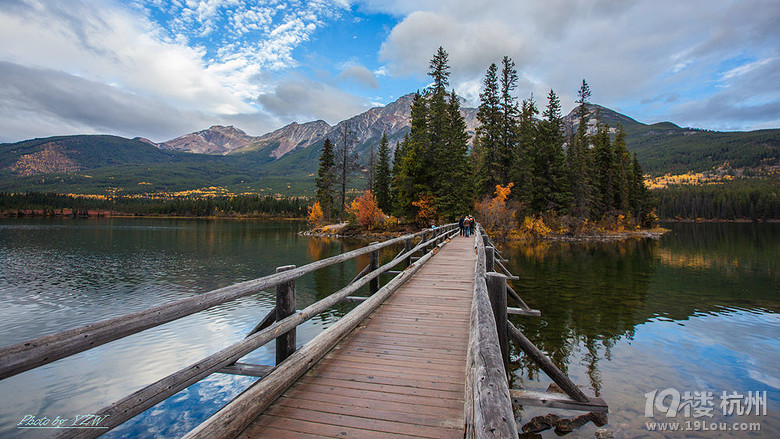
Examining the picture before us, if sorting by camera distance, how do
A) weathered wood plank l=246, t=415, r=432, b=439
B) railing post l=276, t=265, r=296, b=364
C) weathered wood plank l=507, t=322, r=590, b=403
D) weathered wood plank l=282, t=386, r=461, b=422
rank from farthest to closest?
1. weathered wood plank l=507, t=322, r=590, b=403
2. railing post l=276, t=265, r=296, b=364
3. weathered wood plank l=282, t=386, r=461, b=422
4. weathered wood plank l=246, t=415, r=432, b=439

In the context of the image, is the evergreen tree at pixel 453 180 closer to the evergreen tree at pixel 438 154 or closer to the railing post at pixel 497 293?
the evergreen tree at pixel 438 154

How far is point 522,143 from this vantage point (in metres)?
44.9

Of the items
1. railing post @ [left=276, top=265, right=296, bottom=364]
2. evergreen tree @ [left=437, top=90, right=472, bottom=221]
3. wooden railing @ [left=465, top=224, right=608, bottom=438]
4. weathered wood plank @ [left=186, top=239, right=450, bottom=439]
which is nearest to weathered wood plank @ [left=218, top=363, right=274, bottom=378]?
railing post @ [left=276, top=265, right=296, bottom=364]

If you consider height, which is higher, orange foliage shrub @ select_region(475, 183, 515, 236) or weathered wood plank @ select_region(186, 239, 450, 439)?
orange foliage shrub @ select_region(475, 183, 515, 236)

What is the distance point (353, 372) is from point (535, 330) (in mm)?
9813

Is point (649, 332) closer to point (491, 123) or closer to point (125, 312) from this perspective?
point (125, 312)

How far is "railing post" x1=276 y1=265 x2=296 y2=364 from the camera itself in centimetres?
470

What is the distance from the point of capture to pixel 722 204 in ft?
373

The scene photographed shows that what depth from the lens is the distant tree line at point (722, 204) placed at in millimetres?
108062

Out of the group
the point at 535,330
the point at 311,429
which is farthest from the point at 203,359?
the point at 535,330

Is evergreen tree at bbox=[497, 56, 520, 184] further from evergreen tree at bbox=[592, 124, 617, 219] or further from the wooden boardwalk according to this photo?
the wooden boardwalk

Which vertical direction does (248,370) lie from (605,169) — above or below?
below

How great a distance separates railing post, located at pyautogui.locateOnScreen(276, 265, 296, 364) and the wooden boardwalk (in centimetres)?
49

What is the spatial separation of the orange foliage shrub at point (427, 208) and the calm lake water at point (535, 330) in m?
16.9
